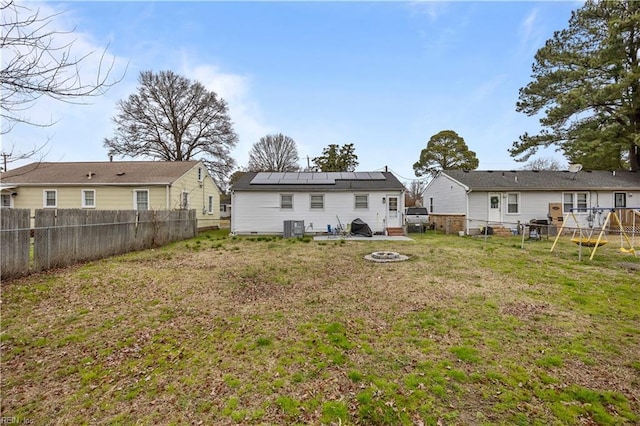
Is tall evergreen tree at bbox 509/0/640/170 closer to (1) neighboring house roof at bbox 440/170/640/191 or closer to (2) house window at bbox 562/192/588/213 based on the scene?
(1) neighboring house roof at bbox 440/170/640/191

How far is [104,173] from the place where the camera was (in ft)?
57.7

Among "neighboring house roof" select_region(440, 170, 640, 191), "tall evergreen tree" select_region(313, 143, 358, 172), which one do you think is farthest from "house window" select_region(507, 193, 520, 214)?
"tall evergreen tree" select_region(313, 143, 358, 172)

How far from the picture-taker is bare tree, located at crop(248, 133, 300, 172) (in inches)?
1491

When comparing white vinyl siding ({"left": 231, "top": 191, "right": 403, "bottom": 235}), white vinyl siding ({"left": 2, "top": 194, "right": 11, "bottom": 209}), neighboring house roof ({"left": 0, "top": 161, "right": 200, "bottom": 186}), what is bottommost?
white vinyl siding ({"left": 231, "top": 191, "right": 403, "bottom": 235})

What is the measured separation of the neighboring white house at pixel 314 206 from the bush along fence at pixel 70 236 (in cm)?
417

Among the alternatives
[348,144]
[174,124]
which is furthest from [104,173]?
[348,144]

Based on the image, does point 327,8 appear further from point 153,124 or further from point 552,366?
point 153,124

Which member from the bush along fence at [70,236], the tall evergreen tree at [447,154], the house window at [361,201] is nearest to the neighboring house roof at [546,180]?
the house window at [361,201]

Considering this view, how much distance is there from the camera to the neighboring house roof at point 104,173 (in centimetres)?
1648

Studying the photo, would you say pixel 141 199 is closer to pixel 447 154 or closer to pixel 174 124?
pixel 174 124

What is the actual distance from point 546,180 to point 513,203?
113 inches

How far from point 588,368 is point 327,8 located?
42.2 ft

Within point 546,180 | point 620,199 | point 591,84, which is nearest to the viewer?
point 620,199

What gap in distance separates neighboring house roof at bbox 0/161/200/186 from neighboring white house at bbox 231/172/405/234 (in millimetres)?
4837
